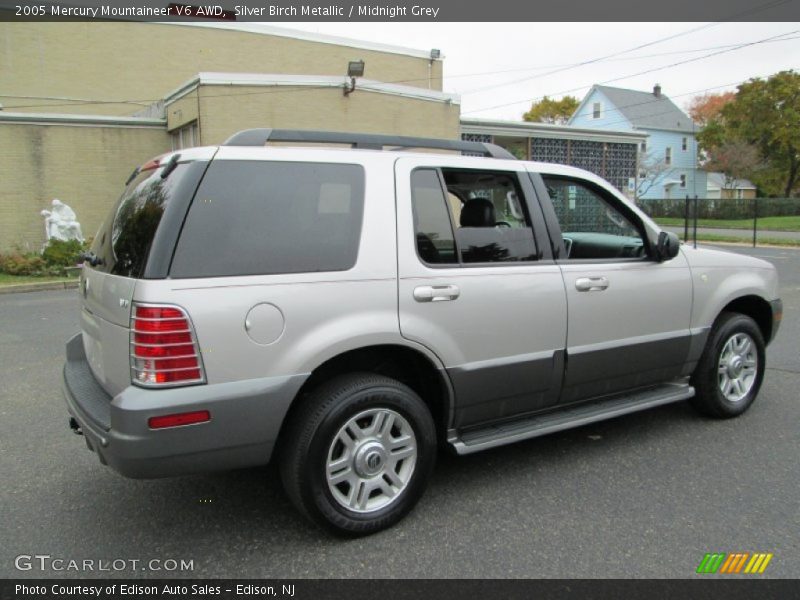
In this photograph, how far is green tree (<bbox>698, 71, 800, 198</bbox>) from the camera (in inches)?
1881

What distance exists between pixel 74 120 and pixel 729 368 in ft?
58.4

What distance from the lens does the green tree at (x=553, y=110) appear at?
6975 centimetres

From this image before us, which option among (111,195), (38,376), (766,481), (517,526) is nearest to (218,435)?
(517,526)

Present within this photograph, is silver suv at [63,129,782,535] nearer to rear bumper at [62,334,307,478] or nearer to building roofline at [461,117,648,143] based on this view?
rear bumper at [62,334,307,478]

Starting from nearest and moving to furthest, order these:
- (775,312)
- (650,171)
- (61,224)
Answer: (775,312) < (61,224) < (650,171)

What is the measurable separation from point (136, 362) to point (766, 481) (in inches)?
136

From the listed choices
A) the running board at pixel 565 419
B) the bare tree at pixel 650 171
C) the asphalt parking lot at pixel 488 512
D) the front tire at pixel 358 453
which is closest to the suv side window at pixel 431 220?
the front tire at pixel 358 453

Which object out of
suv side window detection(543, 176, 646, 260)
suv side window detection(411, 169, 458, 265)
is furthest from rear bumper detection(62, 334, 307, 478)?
suv side window detection(543, 176, 646, 260)

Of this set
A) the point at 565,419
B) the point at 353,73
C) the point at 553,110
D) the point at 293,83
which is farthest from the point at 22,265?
the point at 553,110

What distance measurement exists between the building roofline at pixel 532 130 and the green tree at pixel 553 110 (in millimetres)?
48687

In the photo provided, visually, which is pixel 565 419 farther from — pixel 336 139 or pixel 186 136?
pixel 186 136

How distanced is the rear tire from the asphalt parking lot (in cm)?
16

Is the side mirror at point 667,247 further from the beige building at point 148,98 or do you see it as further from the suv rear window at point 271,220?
the beige building at point 148,98

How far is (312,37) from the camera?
2455 cm
